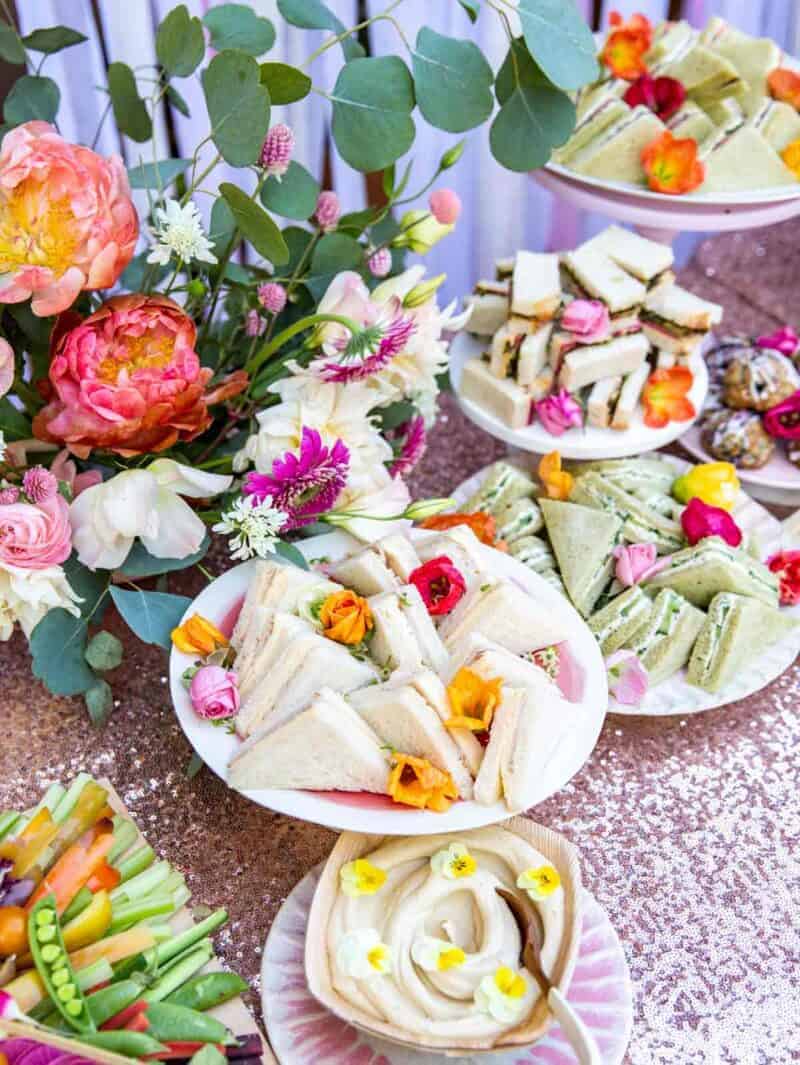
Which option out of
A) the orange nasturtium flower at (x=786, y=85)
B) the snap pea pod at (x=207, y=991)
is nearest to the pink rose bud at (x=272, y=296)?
the snap pea pod at (x=207, y=991)

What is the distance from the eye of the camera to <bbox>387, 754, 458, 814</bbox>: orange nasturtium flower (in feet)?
2.83

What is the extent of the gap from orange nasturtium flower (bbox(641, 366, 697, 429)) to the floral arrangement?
0.35 meters

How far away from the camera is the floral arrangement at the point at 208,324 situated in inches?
35.2

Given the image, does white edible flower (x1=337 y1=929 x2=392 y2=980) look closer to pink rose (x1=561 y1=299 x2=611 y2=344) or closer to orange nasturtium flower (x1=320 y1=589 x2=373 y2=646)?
orange nasturtium flower (x1=320 y1=589 x2=373 y2=646)

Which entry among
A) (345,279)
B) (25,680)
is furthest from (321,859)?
(345,279)

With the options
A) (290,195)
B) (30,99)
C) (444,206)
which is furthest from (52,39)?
(444,206)

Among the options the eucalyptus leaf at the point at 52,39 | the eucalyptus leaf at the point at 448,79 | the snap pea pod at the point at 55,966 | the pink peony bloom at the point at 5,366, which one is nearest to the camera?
the snap pea pod at the point at 55,966

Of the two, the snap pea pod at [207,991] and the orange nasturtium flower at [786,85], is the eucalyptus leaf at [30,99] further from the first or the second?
the orange nasturtium flower at [786,85]

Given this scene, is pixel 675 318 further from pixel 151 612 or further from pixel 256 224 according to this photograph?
pixel 151 612

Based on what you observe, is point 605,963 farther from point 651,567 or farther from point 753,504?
point 753,504

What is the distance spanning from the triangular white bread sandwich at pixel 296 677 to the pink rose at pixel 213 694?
1 centimetres

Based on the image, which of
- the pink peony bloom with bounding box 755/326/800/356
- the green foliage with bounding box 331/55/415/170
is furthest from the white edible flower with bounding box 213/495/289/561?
the pink peony bloom with bounding box 755/326/800/356

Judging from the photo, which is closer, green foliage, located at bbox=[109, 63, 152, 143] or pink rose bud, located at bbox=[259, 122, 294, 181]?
pink rose bud, located at bbox=[259, 122, 294, 181]

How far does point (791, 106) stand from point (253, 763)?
3.91 feet
